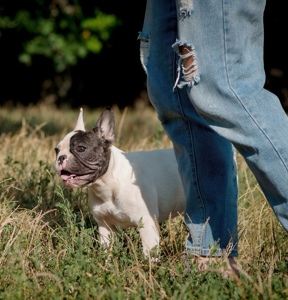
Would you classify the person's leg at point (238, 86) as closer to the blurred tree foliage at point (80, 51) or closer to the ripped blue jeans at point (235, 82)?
the ripped blue jeans at point (235, 82)

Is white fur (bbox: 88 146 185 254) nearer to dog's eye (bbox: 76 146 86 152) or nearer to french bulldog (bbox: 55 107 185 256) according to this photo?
french bulldog (bbox: 55 107 185 256)

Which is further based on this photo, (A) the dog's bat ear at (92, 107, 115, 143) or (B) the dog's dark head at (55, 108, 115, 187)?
(A) the dog's bat ear at (92, 107, 115, 143)

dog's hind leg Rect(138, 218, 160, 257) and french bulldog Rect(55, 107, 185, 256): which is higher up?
french bulldog Rect(55, 107, 185, 256)

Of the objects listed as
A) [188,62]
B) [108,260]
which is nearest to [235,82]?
[188,62]

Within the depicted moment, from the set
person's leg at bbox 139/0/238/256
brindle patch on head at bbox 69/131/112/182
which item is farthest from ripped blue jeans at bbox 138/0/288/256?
brindle patch on head at bbox 69/131/112/182

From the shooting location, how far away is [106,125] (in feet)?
13.8

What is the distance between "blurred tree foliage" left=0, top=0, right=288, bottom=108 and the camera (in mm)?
8922

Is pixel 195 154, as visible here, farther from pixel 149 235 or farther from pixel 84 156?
pixel 84 156

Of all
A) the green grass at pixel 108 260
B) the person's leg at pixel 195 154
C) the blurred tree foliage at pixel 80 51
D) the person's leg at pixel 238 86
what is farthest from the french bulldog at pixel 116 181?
the blurred tree foliage at pixel 80 51

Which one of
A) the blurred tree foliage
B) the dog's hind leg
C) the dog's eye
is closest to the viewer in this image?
the dog's hind leg

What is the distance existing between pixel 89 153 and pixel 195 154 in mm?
806

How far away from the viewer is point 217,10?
2.90 meters

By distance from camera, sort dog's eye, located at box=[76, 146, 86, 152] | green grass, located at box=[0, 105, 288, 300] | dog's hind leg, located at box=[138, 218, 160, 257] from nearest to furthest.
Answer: green grass, located at box=[0, 105, 288, 300], dog's hind leg, located at box=[138, 218, 160, 257], dog's eye, located at box=[76, 146, 86, 152]

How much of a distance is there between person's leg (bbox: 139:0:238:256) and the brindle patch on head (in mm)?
652
